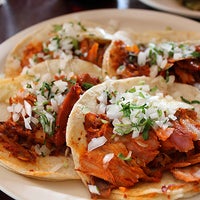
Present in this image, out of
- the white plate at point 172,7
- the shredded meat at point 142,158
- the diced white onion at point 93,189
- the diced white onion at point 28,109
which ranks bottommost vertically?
the diced white onion at point 93,189

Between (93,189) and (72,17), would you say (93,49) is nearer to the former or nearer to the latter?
(72,17)

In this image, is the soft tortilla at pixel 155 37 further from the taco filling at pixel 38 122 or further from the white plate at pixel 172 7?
the taco filling at pixel 38 122

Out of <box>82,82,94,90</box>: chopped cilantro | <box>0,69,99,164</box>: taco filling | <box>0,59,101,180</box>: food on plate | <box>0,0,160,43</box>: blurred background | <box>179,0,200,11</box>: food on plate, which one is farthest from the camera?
<box>0,0,160,43</box>: blurred background

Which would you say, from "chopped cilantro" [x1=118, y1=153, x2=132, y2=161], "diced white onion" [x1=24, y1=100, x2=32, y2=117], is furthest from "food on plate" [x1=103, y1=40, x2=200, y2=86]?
"chopped cilantro" [x1=118, y1=153, x2=132, y2=161]

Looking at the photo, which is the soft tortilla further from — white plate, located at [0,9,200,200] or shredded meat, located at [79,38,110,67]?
white plate, located at [0,9,200,200]

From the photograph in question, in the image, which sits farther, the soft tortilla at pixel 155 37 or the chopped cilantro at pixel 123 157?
the soft tortilla at pixel 155 37

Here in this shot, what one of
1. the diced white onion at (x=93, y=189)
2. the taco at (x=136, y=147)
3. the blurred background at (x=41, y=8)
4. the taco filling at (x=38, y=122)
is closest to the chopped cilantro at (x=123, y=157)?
the taco at (x=136, y=147)

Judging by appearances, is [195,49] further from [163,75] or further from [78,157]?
[78,157]
